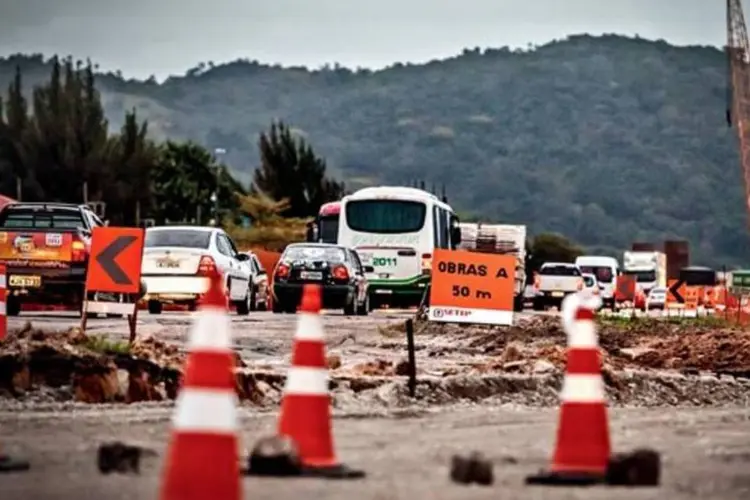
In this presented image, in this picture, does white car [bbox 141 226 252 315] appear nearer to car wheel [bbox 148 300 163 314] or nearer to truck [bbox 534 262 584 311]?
car wheel [bbox 148 300 163 314]

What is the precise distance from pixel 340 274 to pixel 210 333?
3359 centimetres

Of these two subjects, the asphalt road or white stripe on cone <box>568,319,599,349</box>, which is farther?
white stripe on cone <box>568,319,599,349</box>

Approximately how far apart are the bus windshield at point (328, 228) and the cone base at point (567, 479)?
48.5 metres

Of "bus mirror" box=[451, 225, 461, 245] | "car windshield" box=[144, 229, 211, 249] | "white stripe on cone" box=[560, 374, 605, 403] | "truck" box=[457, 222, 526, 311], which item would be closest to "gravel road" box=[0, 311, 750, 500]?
→ "white stripe on cone" box=[560, 374, 605, 403]

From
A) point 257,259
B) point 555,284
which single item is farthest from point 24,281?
point 555,284

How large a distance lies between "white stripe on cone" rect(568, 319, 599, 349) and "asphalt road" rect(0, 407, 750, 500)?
0.75 m

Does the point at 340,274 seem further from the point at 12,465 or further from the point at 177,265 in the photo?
the point at 12,465

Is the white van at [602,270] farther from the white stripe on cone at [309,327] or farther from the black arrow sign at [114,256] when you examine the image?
the white stripe on cone at [309,327]

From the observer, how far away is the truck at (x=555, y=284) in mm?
72062

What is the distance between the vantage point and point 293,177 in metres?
139

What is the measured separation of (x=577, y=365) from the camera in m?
10.6

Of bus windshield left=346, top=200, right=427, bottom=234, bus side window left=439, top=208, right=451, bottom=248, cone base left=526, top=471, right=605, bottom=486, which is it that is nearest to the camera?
cone base left=526, top=471, right=605, bottom=486

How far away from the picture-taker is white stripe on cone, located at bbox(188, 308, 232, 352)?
8.24 meters

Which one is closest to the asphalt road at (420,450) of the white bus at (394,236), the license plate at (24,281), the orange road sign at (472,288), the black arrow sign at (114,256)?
the black arrow sign at (114,256)
